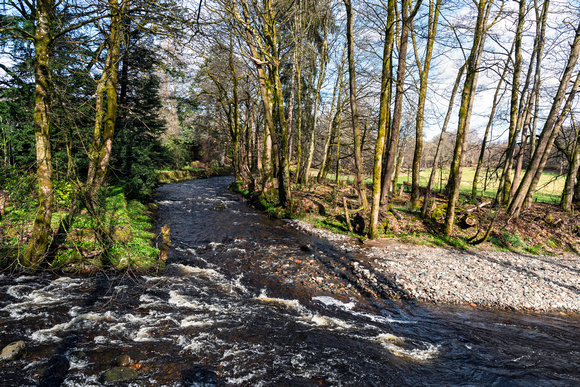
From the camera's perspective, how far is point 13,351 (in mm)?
3607

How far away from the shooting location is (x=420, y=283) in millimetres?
6602

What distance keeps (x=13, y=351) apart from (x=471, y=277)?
9286 mm

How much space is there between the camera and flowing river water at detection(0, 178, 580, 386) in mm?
3672

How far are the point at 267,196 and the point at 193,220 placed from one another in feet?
15.1

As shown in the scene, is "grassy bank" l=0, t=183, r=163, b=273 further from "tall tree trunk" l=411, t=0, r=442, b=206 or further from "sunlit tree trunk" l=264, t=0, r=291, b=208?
"tall tree trunk" l=411, t=0, r=442, b=206

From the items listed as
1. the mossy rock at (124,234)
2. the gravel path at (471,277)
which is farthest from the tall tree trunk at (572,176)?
the mossy rock at (124,234)

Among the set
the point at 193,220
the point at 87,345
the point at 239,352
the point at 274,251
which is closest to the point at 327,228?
the point at 274,251

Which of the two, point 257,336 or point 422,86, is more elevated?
point 422,86

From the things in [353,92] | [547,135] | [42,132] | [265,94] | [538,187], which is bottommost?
[538,187]

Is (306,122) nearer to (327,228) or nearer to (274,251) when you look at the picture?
(327,228)

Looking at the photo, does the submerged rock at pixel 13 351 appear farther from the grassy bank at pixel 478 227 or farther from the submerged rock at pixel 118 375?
the grassy bank at pixel 478 227

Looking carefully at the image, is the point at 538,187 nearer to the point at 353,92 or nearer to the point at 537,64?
the point at 537,64

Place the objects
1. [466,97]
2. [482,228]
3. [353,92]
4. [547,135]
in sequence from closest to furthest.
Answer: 1. [466,97]
2. [547,135]
3. [482,228]
4. [353,92]

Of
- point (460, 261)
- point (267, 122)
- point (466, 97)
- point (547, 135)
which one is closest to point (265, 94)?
point (267, 122)
